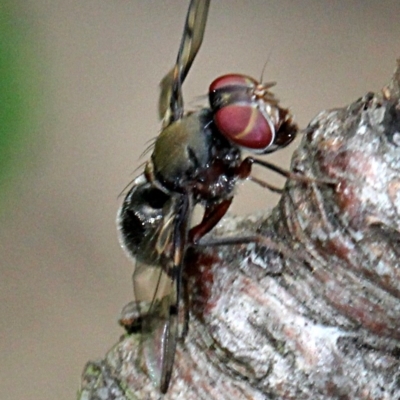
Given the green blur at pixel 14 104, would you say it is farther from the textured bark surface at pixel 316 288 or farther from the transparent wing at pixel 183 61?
the textured bark surface at pixel 316 288

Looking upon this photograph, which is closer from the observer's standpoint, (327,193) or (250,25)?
(327,193)

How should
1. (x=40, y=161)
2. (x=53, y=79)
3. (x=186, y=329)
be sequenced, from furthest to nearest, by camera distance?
(x=53, y=79) → (x=40, y=161) → (x=186, y=329)

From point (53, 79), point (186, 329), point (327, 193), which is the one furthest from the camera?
point (53, 79)

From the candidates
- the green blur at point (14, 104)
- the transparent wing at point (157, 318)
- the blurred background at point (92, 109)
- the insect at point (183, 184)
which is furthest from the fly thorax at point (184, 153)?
the green blur at point (14, 104)

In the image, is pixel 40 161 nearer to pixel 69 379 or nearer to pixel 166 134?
pixel 69 379

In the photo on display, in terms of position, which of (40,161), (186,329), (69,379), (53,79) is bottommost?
(186,329)

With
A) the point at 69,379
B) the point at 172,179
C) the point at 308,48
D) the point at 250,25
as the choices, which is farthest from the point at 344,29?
the point at 172,179

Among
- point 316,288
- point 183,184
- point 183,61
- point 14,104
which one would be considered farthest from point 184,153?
point 14,104
